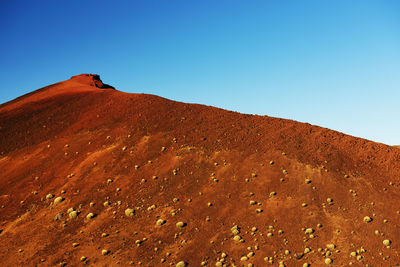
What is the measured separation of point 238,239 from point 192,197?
2.21m

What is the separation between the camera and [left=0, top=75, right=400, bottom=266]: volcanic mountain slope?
6652 millimetres

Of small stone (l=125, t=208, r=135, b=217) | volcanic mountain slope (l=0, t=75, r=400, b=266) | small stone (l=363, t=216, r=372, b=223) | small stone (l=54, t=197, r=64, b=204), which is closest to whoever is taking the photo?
volcanic mountain slope (l=0, t=75, r=400, b=266)

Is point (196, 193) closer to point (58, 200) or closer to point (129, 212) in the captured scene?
point (129, 212)

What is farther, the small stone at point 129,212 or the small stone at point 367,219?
the small stone at point 129,212

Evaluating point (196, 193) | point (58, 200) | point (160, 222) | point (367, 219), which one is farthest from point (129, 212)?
point (367, 219)

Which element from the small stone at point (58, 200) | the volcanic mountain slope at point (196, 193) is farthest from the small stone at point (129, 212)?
the small stone at point (58, 200)

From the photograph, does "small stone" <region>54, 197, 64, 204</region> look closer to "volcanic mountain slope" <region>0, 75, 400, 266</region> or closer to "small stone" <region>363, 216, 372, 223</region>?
"volcanic mountain slope" <region>0, 75, 400, 266</region>

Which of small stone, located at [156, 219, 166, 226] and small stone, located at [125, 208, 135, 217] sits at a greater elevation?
small stone, located at [125, 208, 135, 217]

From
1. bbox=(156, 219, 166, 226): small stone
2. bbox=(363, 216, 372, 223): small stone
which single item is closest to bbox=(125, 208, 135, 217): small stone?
bbox=(156, 219, 166, 226): small stone

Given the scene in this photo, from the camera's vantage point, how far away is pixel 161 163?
33.3 ft

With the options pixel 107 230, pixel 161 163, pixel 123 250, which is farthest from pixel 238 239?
pixel 161 163

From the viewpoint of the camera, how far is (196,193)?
8641 mm

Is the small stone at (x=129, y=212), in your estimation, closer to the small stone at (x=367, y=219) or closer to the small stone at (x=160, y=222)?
the small stone at (x=160, y=222)

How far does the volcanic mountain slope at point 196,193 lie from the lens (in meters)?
6.65
